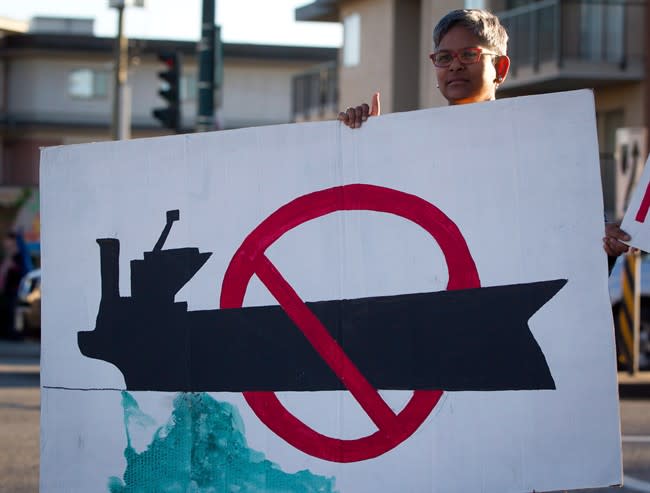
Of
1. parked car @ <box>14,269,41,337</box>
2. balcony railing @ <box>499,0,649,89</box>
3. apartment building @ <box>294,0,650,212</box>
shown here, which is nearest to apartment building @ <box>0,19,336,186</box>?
apartment building @ <box>294,0,650,212</box>

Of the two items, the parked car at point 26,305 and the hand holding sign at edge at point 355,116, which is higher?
the hand holding sign at edge at point 355,116

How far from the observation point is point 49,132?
1948 inches

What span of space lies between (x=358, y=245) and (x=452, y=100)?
20.7 inches

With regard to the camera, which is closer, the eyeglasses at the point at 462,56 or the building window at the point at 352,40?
the eyeglasses at the point at 462,56

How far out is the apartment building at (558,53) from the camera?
21.3m

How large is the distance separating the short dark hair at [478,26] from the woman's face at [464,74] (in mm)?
14

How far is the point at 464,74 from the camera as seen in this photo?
3.60 meters

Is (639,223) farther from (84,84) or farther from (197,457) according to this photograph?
(84,84)

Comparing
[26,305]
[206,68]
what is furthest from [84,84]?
[206,68]

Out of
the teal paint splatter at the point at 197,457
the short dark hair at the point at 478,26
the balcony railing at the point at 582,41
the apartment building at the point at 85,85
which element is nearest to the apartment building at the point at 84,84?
the apartment building at the point at 85,85

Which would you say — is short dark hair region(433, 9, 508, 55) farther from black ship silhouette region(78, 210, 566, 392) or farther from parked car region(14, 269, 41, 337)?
parked car region(14, 269, 41, 337)

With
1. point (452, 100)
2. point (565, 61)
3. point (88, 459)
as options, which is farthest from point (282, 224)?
point (565, 61)

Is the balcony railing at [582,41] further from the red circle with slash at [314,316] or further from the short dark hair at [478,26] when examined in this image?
the red circle with slash at [314,316]

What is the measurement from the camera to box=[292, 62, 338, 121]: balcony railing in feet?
108
